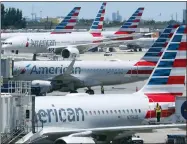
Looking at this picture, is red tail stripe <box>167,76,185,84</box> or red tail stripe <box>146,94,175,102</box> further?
red tail stripe <box>167,76,185,84</box>

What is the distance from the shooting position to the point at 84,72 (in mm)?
53812

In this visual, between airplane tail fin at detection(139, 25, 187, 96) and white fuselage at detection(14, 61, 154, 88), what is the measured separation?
60.7 feet

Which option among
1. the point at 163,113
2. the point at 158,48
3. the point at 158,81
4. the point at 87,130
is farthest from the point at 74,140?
the point at 158,48

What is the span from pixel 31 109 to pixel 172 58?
9427mm

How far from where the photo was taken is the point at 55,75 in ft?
173

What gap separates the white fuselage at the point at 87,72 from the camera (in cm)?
5256

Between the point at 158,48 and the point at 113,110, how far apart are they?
69.3ft

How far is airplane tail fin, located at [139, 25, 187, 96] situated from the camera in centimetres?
3312

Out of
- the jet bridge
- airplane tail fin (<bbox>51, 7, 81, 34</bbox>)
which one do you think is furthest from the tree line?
the jet bridge

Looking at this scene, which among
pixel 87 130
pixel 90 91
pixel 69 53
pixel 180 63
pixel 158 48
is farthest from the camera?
pixel 69 53

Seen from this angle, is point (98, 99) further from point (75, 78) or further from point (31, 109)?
point (75, 78)

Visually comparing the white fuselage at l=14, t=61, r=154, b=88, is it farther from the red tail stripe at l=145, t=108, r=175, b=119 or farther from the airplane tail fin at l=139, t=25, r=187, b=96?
the red tail stripe at l=145, t=108, r=175, b=119

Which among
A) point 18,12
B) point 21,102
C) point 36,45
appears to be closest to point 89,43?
point 36,45

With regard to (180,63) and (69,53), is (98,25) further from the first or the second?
(180,63)
